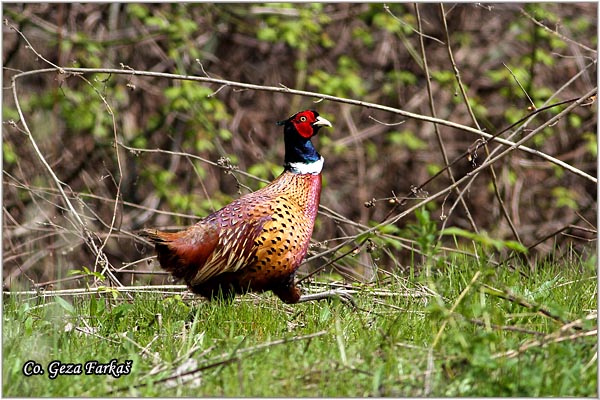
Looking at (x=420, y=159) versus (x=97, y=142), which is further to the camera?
(x=420, y=159)

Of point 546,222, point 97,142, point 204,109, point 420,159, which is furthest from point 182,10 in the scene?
point 546,222

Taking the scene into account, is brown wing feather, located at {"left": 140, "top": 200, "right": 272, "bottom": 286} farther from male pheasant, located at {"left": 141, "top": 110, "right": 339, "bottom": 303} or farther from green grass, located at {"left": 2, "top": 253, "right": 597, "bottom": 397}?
green grass, located at {"left": 2, "top": 253, "right": 597, "bottom": 397}

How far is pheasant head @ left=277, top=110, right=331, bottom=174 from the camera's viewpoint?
16.5ft

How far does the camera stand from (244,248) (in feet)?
15.3

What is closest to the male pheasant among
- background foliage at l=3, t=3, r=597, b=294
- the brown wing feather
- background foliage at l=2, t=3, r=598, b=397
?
the brown wing feather

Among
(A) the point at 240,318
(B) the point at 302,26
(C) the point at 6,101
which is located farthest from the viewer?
(B) the point at 302,26

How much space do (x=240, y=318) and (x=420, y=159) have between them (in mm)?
6960

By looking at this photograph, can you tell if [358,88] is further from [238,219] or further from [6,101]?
[238,219]

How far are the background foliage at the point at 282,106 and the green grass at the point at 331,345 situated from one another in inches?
162

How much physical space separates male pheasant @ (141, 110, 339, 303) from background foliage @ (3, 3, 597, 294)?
3.95 meters

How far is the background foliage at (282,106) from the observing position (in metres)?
9.30

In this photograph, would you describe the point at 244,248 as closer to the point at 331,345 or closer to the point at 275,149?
the point at 331,345

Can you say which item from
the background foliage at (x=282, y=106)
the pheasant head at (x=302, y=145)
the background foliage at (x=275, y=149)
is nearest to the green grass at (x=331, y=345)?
the background foliage at (x=275, y=149)

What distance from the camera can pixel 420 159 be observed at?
11.1 metres
